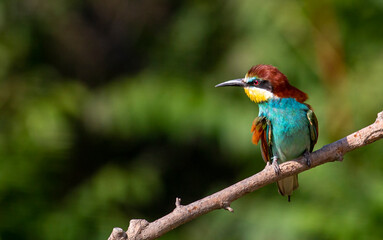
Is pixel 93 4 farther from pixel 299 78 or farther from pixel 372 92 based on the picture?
pixel 372 92

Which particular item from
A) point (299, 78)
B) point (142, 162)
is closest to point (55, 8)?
point (142, 162)

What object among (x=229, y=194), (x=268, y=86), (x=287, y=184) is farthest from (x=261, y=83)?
(x=229, y=194)

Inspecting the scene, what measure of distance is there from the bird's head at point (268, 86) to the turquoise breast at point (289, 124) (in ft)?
0.08

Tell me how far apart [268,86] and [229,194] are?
0.79m

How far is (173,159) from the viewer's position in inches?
191

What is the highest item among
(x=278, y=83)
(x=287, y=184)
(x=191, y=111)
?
(x=191, y=111)

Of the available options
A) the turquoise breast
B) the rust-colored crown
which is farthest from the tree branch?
the rust-colored crown

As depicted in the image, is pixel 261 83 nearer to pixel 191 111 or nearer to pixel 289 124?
pixel 289 124

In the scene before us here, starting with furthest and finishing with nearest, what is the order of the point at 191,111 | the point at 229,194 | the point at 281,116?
the point at 191,111, the point at 281,116, the point at 229,194

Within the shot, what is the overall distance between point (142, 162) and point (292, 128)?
2.02 metres

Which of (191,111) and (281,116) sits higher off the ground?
(191,111)

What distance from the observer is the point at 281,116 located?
2.85m

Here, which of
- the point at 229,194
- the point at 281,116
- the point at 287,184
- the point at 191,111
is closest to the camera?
the point at 229,194

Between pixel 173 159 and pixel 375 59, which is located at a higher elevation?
pixel 173 159
